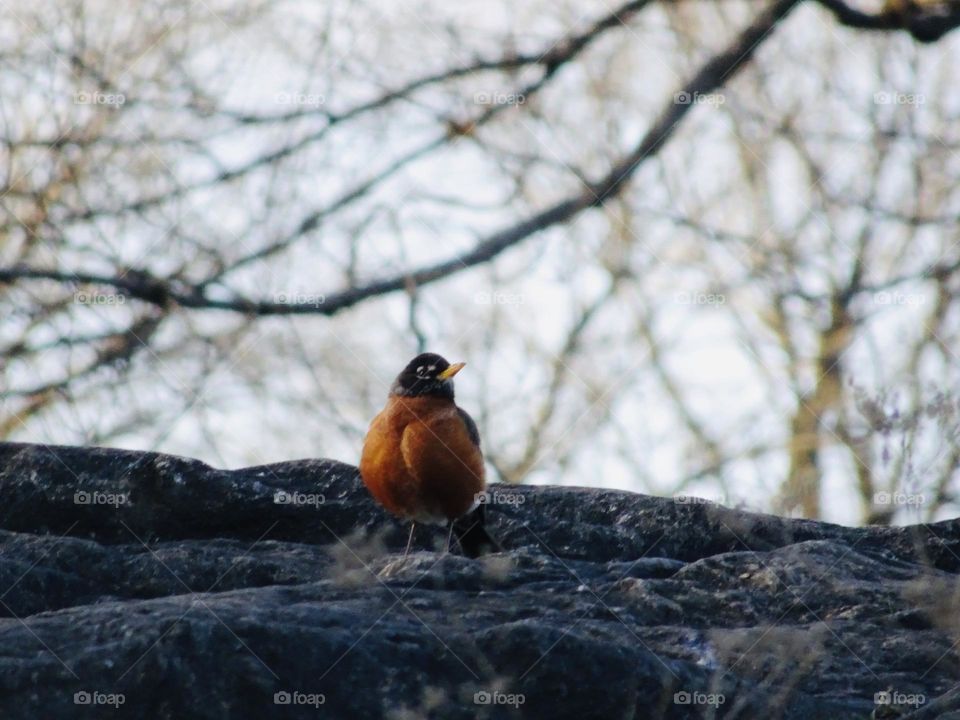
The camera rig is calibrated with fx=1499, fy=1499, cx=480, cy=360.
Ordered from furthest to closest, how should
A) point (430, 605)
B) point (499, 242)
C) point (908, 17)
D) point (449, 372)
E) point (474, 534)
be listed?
1. point (499, 242)
2. point (908, 17)
3. point (449, 372)
4. point (474, 534)
5. point (430, 605)

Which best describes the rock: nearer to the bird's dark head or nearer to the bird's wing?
the bird's wing

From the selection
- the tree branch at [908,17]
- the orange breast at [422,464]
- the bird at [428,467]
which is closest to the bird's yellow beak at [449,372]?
the bird at [428,467]

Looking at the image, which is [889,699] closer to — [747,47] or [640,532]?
[640,532]

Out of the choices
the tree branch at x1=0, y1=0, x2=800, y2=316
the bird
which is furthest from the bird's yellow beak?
the tree branch at x1=0, y1=0, x2=800, y2=316

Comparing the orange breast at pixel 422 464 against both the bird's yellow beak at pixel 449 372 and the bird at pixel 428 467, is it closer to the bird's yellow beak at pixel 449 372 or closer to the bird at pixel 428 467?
the bird at pixel 428 467

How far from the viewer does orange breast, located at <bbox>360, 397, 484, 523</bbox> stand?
600cm

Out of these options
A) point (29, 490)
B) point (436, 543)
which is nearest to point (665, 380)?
point (436, 543)

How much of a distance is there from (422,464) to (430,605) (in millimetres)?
1597

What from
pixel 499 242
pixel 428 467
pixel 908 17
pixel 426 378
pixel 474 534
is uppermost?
pixel 908 17

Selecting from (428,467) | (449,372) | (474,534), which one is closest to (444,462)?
(428,467)

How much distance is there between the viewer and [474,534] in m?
6.11

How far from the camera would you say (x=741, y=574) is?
5.08 metres

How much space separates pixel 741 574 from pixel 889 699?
0.89 metres

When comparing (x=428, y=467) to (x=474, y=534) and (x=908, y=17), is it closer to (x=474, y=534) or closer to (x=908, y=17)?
(x=474, y=534)
